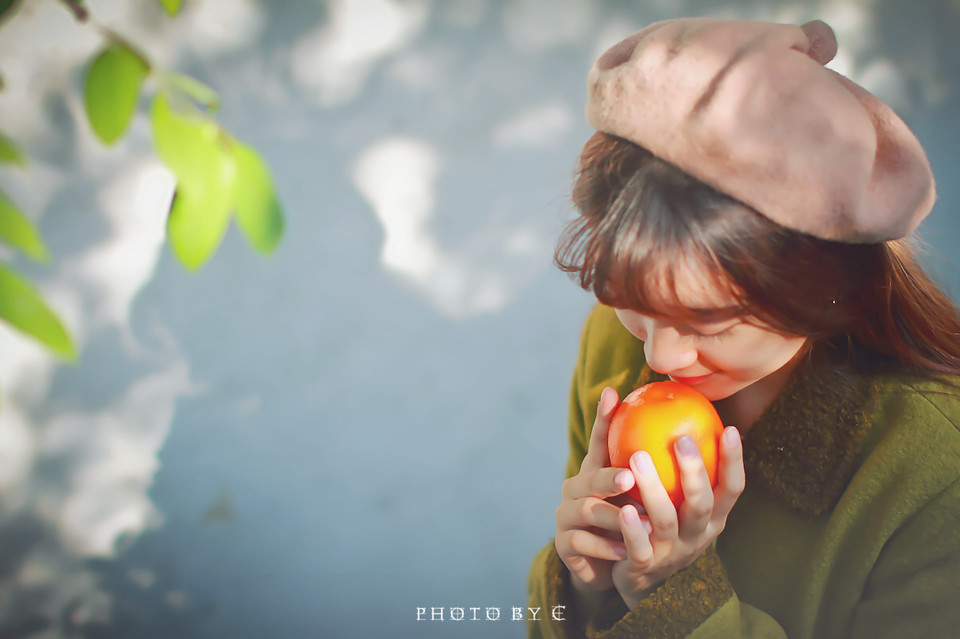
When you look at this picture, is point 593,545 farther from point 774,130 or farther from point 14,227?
point 14,227

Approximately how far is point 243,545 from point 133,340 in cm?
49

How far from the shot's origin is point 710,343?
671 mm

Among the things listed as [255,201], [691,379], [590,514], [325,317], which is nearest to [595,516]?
[590,514]

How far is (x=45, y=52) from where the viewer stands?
3.55ft

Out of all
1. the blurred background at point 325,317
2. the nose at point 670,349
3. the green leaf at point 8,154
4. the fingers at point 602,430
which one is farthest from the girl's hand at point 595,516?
the green leaf at point 8,154

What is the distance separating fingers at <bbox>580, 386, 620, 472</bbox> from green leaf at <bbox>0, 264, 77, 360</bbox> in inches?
23.9

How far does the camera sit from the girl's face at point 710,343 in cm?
63

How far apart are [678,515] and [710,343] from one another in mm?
225

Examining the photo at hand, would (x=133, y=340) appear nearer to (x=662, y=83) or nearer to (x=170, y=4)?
(x=170, y=4)

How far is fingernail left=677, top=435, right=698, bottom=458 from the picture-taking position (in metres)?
0.68

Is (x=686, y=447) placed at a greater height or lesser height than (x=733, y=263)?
lesser

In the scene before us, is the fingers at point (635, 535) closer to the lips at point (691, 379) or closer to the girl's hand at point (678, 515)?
the girl's hand at point (678, 515)

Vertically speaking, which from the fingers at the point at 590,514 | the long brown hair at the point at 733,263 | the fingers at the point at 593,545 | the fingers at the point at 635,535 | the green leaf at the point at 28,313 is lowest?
the green leaf at the point at 28,313

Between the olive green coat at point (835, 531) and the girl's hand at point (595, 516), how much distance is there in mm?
68
